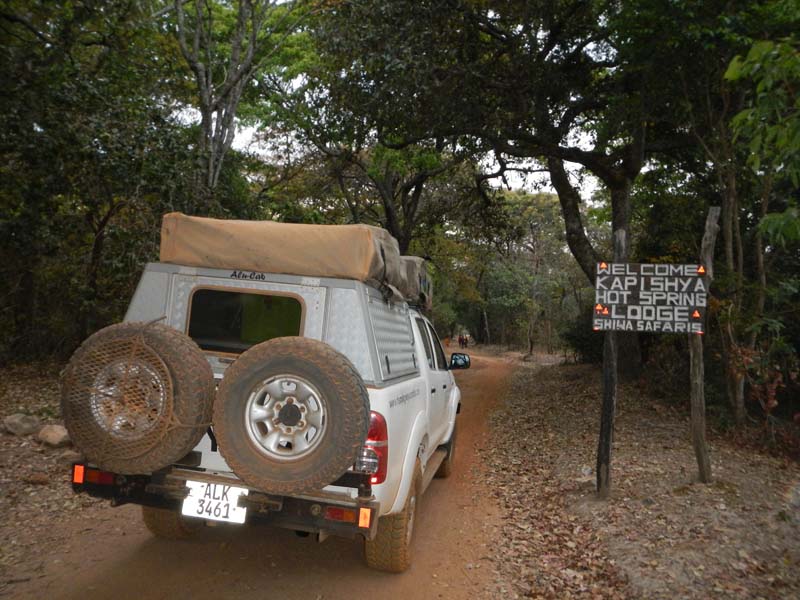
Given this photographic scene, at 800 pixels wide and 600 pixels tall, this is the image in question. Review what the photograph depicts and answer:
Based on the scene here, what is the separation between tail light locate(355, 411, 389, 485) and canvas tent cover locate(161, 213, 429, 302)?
91 centimetres

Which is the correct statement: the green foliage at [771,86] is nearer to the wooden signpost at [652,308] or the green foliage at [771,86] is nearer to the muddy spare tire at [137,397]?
the wooden signpost at [652,308]

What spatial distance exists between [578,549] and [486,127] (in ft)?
26.2

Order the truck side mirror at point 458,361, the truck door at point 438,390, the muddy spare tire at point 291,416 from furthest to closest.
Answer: the truck side mirror at point 458,361 < the truck door at point 438,390 < the muddy spare tire at point 291,416

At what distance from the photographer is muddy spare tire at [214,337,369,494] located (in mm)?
2998

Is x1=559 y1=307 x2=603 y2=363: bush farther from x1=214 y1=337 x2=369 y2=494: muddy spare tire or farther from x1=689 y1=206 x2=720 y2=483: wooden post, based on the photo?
x1=214 y1=337 x2=369 y2=494: muddy spare tire

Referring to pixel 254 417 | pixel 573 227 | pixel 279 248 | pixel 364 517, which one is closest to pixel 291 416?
pixel 254 417

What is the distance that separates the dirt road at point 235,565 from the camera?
12.3ft

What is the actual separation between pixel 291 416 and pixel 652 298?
408 centimetres

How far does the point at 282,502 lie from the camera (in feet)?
10.6

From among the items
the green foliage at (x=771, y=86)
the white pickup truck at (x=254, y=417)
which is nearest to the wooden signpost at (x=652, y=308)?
the green foliage at (x=771, y=86)

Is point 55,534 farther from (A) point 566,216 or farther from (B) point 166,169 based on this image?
(A) point 566,216

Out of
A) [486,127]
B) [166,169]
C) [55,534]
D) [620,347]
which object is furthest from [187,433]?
[620,347]

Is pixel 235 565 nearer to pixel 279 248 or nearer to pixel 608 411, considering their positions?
pixel 279 248

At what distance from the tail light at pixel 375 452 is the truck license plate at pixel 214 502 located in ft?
2.30
